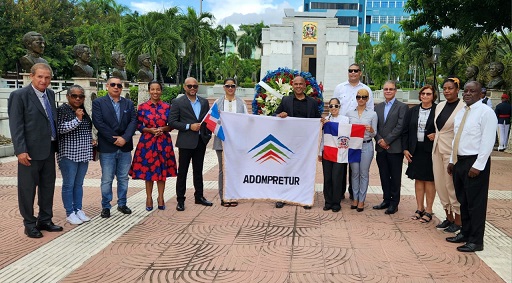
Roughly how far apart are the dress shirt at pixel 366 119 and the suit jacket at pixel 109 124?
118 inches

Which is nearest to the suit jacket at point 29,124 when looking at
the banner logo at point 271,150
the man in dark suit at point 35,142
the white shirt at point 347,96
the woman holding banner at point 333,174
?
the man in dark suit at point 35,142

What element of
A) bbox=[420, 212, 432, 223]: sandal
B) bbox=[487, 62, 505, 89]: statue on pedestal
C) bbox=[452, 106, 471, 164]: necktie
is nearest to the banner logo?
bbox=[420, 212, 432, 223]: sandal

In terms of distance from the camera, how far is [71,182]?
5250 millimetres

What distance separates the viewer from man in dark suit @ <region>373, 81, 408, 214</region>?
231 inches

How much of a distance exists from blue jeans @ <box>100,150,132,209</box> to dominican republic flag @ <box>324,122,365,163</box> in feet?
9.13

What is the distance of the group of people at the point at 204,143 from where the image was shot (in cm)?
458

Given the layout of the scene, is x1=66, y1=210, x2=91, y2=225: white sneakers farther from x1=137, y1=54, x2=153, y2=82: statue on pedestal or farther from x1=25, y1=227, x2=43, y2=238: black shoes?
x1=137, y1=54, x2=153, y2=82: statue on pedestal

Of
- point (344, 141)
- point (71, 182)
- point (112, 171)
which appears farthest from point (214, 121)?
point (71, 182)

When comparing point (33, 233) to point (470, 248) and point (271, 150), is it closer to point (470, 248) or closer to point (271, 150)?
point (271, 150)

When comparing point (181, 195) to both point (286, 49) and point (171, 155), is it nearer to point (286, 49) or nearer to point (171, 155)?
point (171, 155)

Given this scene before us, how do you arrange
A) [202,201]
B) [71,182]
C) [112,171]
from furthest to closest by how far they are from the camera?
[202,201], [112,171], [71,182]

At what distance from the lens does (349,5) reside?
82.4 metres

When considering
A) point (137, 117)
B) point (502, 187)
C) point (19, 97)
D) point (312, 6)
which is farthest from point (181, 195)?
point (312, 6)

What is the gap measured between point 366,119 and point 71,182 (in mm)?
3963
